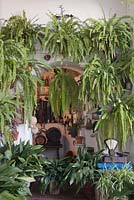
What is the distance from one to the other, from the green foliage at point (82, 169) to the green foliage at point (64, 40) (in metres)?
1.44

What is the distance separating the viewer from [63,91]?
446 centimetres

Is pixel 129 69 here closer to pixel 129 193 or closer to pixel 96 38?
pixel 96 38

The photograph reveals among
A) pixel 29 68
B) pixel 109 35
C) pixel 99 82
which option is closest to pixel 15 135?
pixel 29 68

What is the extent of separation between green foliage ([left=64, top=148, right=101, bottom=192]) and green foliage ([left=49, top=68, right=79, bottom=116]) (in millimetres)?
787

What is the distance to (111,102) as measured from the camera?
4.56 meters

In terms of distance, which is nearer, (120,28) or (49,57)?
(120,28)

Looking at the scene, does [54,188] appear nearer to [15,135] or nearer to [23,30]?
[15,135]

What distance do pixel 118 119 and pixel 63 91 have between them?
820 mm

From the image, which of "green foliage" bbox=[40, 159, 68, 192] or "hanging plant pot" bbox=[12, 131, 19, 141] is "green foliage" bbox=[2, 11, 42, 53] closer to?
"hanging plant pot" bbox=[12, 131, 19, 141]

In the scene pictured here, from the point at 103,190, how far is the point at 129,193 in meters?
1.02

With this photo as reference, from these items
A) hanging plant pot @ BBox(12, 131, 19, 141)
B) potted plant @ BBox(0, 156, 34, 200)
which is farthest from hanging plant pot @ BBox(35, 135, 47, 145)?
potted plant @ BBox(0, 156, 34, 200)

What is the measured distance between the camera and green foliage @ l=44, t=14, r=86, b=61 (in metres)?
4.46

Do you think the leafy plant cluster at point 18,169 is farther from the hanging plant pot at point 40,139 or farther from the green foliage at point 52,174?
the hanging plant pot at point 40,139

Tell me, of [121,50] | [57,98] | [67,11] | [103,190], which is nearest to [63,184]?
[103,190]
